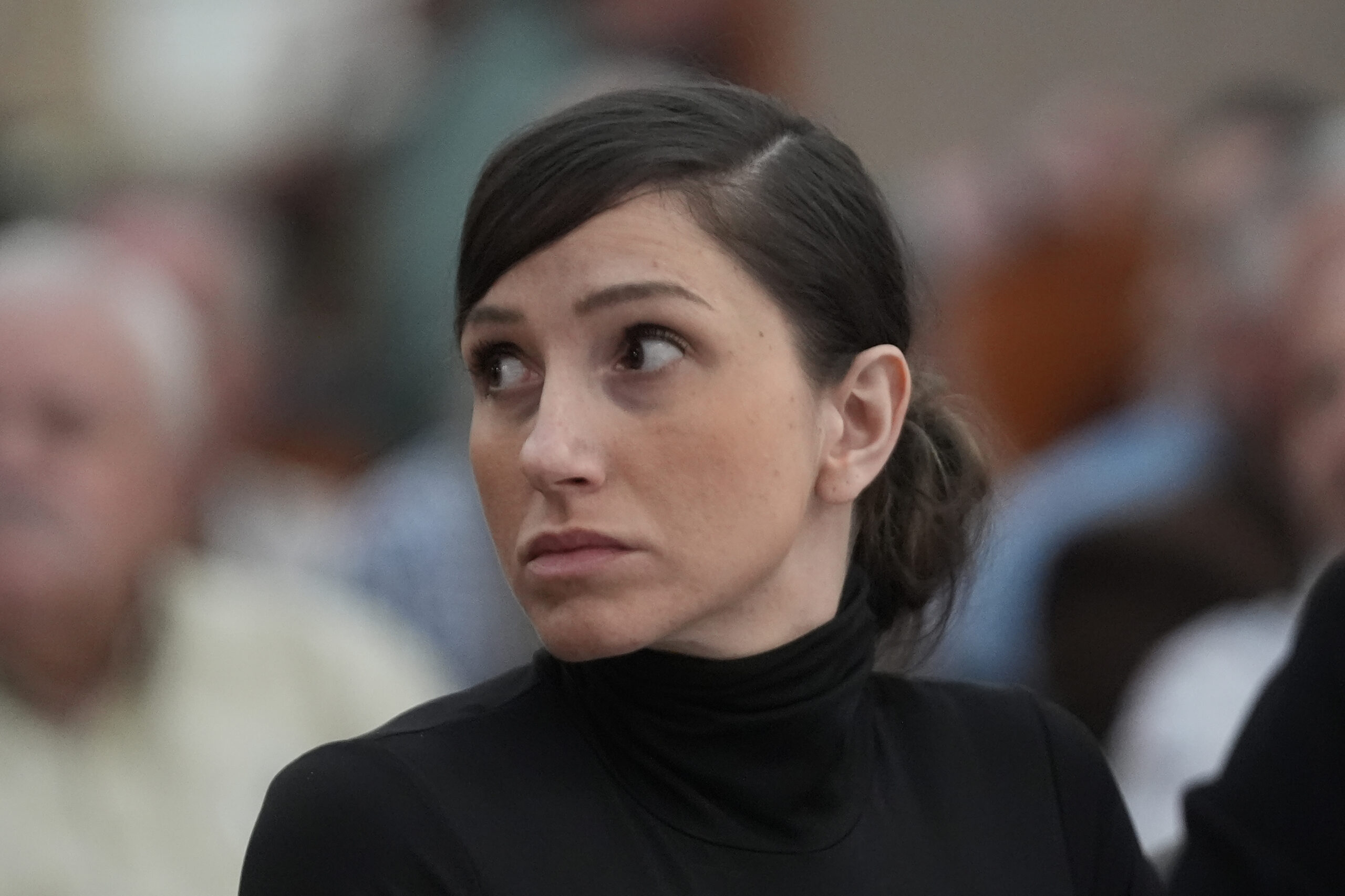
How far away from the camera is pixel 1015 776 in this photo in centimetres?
181

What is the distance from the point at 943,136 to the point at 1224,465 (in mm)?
2868

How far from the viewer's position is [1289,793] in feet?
6.39

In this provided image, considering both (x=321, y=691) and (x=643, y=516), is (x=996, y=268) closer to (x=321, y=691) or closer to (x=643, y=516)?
(x=321, y=691)

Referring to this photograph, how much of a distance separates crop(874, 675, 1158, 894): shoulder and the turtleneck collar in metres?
0.15

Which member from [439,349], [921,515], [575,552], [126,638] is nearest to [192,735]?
[126,638]

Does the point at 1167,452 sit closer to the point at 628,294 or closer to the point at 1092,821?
the point at 1092,821

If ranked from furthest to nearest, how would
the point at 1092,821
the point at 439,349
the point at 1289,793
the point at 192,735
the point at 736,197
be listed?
the point at 439,349, the point at 192,735, the point at 1289,793, the point at 1092,821, the point at 736,197

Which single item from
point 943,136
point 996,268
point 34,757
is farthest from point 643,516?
point 943,136

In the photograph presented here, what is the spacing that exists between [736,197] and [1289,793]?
2.75 ft

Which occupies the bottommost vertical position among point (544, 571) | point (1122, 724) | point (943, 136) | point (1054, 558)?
point (1122, 724)

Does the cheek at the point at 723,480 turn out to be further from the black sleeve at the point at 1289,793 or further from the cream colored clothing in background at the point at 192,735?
the cream colored clothing in background at the point at 192,735

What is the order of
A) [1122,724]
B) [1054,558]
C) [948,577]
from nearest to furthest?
[948,577] → [1122,724] → [1054,558]

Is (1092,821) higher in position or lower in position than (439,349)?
lower

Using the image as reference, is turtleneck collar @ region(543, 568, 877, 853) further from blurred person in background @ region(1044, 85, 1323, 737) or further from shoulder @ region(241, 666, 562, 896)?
blurred person in background @ region(1044, 85, 1323, 737)
